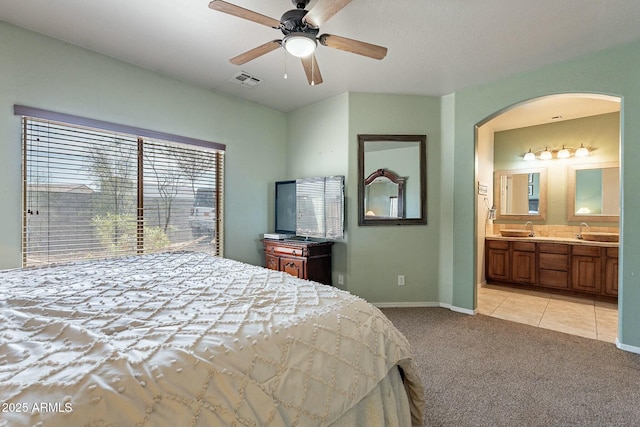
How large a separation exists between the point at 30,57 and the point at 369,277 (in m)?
3.86

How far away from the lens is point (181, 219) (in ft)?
11.3

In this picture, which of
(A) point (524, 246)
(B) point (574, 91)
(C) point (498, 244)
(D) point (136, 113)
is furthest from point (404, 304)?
(D) point (136, 113)

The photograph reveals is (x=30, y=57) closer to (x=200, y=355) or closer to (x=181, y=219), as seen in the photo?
(x=181, y=219)

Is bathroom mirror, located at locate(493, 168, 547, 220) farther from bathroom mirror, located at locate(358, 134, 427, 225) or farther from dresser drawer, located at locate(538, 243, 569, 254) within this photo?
bathroom mirror, located at locate(358, 134, 427, 225)

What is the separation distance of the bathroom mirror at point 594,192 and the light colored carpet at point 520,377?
8.14 feet

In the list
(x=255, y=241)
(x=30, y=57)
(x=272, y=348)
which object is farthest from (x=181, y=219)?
(x=272, y=348)

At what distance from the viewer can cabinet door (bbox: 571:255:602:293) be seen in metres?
3.99

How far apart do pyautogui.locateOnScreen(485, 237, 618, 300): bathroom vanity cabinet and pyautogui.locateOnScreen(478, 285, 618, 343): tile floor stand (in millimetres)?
166

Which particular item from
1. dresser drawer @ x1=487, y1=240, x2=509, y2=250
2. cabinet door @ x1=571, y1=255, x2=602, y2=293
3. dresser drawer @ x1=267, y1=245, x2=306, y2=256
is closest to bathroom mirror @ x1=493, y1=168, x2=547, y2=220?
dresser drawer @ x1=487, y1=240, x2=509, y2=250

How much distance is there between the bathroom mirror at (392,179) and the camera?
12.5ft

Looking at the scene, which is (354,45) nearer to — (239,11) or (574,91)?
(239,11)

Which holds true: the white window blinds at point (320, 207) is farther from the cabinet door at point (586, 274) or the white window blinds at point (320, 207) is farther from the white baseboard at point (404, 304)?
the cabinet door at point (586, 274)

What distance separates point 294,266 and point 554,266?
3.75 metres

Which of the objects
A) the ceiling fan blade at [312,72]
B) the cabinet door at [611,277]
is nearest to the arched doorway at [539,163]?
the cabinet door at [611,277]
